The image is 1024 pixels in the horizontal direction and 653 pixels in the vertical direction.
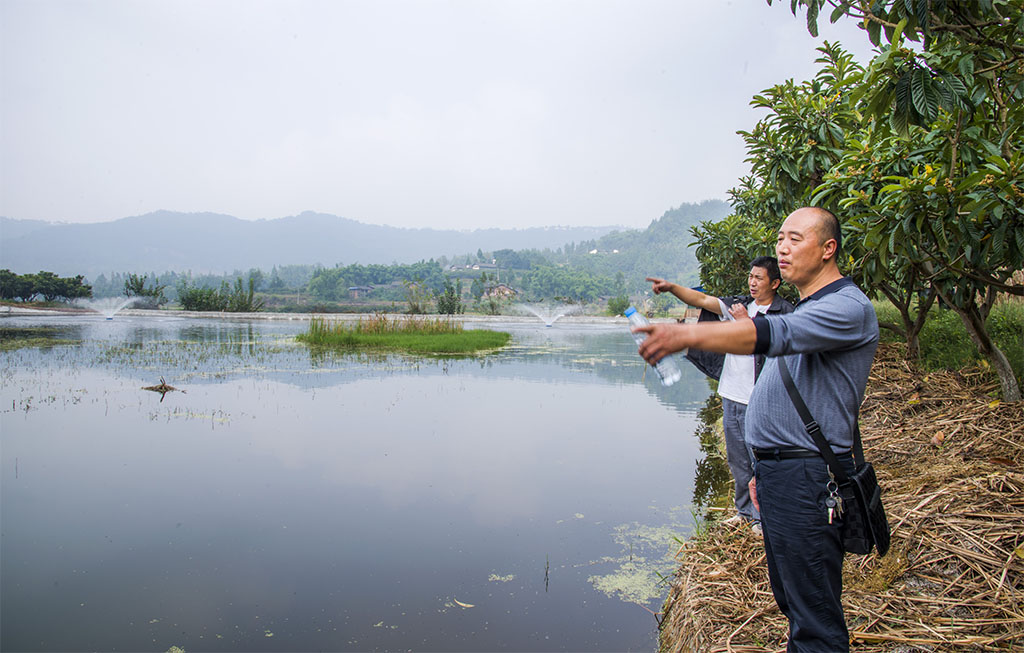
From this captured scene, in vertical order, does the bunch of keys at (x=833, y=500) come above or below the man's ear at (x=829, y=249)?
below

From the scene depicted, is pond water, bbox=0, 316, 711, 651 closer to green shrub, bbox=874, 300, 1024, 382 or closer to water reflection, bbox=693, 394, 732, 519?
water reflection, bbox=693, 394, 732, 519

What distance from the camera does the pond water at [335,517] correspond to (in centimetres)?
312

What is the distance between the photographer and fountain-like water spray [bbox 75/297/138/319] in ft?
105

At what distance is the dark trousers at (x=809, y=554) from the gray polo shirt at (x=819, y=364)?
0.29ft

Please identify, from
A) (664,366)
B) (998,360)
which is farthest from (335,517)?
(998,360)

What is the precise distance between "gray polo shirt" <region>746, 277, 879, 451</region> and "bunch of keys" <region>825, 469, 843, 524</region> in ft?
0.32

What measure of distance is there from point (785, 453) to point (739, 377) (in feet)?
5.53

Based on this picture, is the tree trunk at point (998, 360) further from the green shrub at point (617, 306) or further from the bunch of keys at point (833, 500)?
the green shrub at point (617, 306)

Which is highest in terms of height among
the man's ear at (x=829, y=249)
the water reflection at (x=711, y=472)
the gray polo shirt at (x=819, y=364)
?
the man's ear at (x=829, y=249)

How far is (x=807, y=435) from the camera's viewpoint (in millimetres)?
1682

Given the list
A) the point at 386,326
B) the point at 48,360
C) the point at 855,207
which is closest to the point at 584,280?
the point at 386,326

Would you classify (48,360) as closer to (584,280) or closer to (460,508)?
(460,508)

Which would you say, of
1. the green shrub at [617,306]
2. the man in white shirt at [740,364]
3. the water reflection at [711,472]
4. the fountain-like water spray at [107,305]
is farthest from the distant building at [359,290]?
the man in white shirt at [740,364]

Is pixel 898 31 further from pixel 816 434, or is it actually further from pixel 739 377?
pixel 739 377
